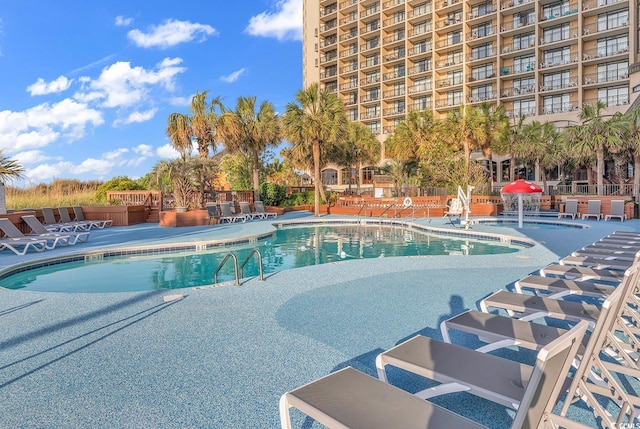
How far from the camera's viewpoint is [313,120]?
2009 centimetres

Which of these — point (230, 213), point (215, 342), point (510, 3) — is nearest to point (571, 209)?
point (230, 213)

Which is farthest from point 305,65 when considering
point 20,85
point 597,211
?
point 597,211

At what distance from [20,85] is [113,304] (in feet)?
78.4

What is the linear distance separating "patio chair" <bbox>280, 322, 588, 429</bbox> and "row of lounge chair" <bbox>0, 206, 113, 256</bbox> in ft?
34.7

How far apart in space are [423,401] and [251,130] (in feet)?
76.5

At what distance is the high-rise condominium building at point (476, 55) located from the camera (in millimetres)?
34906

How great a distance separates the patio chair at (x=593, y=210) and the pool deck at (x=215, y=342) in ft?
40.7

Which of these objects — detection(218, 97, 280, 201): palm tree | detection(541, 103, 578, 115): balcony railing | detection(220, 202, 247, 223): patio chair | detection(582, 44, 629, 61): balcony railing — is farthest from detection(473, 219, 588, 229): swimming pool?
detection(582, 44, 629, 61): balcony railing

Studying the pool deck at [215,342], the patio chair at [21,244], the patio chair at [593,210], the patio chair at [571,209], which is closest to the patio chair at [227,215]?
the patio chair at [21,244]

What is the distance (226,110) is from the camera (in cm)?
2395

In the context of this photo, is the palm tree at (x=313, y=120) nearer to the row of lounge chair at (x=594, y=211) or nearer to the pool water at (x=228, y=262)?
the pool water at (x=228, y=262)

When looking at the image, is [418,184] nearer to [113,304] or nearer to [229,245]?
[229,245]

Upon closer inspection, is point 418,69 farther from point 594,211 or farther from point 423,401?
point 423,401

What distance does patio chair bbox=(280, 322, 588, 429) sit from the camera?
175cm
